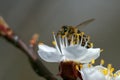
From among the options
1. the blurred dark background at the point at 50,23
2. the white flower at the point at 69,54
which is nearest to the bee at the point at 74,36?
the white flower at the point at 69,54

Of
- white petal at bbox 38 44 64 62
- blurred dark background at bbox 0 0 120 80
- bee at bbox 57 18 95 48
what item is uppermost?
blurred dark background at bbox 0 0 120 80

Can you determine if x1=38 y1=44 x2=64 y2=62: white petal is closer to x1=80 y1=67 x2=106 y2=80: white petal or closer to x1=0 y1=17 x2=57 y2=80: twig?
x1=80 y1=67 x2=106 y2=80: white petal

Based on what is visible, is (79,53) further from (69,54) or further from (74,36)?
(74,36)

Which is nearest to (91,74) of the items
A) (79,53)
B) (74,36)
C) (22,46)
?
(79,53)

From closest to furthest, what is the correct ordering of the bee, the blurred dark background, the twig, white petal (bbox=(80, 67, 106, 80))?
1. the twig
2. white petal (bbox=(80, 67, 106, 80))
3. the bee
4. the blurred dark background

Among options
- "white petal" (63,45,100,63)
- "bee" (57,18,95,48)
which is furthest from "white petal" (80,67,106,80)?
"bee" (57,18,95,48)

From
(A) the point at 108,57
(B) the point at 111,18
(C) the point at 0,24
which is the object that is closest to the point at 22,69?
(A) the point at 108,57

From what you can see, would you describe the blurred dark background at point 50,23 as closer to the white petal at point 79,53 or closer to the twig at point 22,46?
the white petal at point 79,53
